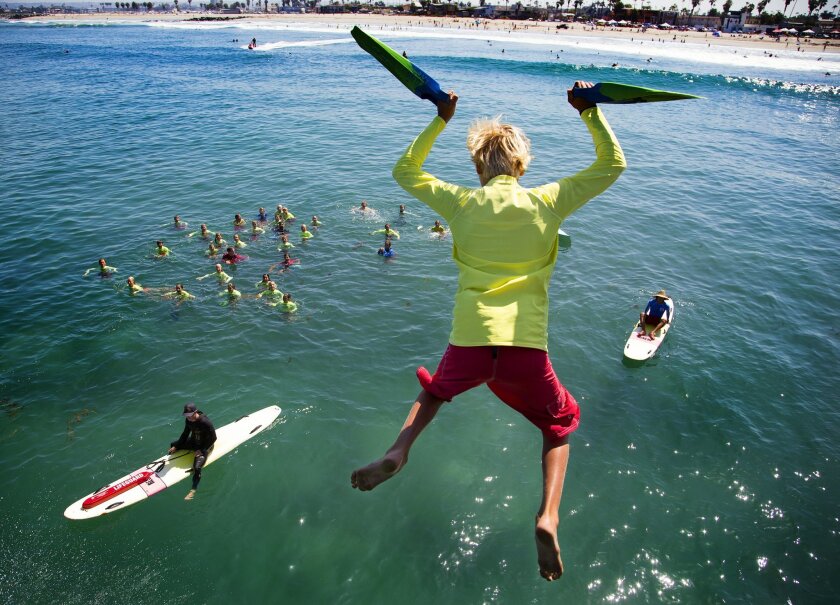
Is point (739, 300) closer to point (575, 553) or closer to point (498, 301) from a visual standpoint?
point (575, 553)

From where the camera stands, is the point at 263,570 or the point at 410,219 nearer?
the point at 263,570

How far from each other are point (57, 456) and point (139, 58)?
8660 cm

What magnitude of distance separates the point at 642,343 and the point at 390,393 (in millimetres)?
8762

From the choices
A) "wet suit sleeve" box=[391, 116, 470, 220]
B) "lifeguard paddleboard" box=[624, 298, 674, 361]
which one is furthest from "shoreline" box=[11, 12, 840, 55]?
"wet suit sleeve" box=[391, 116, 470, 220]

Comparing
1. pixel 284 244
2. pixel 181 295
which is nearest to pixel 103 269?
pixel 181 295

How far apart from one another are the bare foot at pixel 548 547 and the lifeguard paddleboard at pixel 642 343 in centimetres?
1419

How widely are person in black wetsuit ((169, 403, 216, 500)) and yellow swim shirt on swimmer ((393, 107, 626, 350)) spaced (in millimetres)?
10454

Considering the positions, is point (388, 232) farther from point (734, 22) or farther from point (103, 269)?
point (734, 22)

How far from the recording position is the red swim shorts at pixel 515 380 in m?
3.09

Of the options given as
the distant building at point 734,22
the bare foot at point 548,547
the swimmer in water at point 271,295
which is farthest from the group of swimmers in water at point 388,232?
the distant building at point 734,22

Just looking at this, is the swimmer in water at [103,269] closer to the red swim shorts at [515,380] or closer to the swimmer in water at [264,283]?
the swimmer in water at [264,283]

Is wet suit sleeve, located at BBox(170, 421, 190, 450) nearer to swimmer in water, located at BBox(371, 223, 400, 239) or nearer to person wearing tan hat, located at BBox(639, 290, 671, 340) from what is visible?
swimmer in water, located at BBox(371, 223, 400, 239)

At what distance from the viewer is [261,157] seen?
35.6 meters

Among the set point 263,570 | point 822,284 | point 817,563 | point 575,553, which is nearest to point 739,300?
point 822,284
